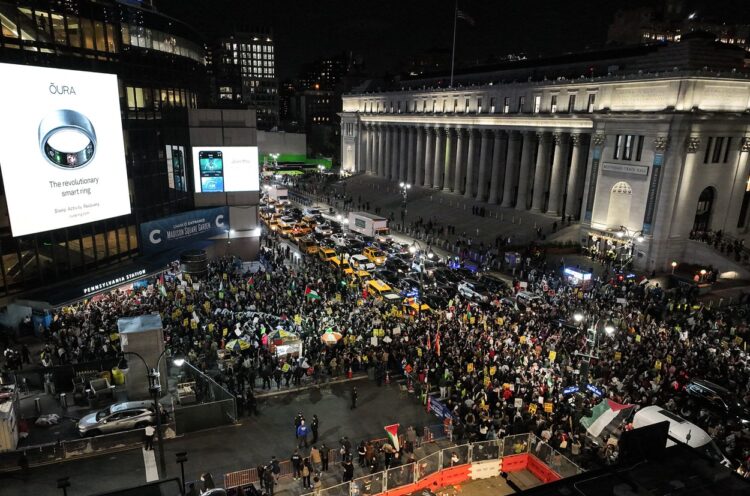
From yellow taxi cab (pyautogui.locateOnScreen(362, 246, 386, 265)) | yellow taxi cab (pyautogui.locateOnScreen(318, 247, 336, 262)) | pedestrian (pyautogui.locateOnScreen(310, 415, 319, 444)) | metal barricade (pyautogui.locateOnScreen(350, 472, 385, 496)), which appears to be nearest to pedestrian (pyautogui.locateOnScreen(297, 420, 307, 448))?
pedestrian (pyautogui.locateOnScreen(310, 415, 319, 444))

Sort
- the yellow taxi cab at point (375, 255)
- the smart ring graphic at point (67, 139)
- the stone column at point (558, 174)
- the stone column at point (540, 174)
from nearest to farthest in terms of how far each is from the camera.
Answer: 1. the smart ring graphic at point (67, 139)
2. the yellow taxi cab at point (375, 255)
3. the stone column at point (558, 174)
4. the stone column at point (540, 174)

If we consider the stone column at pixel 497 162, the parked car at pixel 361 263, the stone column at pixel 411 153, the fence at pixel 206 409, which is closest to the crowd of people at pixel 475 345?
the fence at pixel 206 409

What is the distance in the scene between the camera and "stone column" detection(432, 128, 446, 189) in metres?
75.9

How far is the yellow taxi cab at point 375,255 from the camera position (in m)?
44.1

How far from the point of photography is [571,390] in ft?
66.2

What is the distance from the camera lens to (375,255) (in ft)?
146

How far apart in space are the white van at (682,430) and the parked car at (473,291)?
1622 centimetres

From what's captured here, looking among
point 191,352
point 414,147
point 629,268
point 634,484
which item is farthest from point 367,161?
point 634,484

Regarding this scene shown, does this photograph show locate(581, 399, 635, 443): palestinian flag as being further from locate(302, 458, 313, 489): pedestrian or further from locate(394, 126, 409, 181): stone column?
locate(394, 126, 409, 181): stone column

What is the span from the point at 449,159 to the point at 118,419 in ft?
211

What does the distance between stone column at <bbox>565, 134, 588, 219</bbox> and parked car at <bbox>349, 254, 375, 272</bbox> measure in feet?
81.2

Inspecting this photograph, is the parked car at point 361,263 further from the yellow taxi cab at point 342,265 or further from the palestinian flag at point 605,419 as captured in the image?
the palestinian flag at point 605,419

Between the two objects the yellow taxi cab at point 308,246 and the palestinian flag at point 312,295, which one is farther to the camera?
the yellow taxi cab at point 308,246

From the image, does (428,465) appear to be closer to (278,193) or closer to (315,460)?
(315,460)
